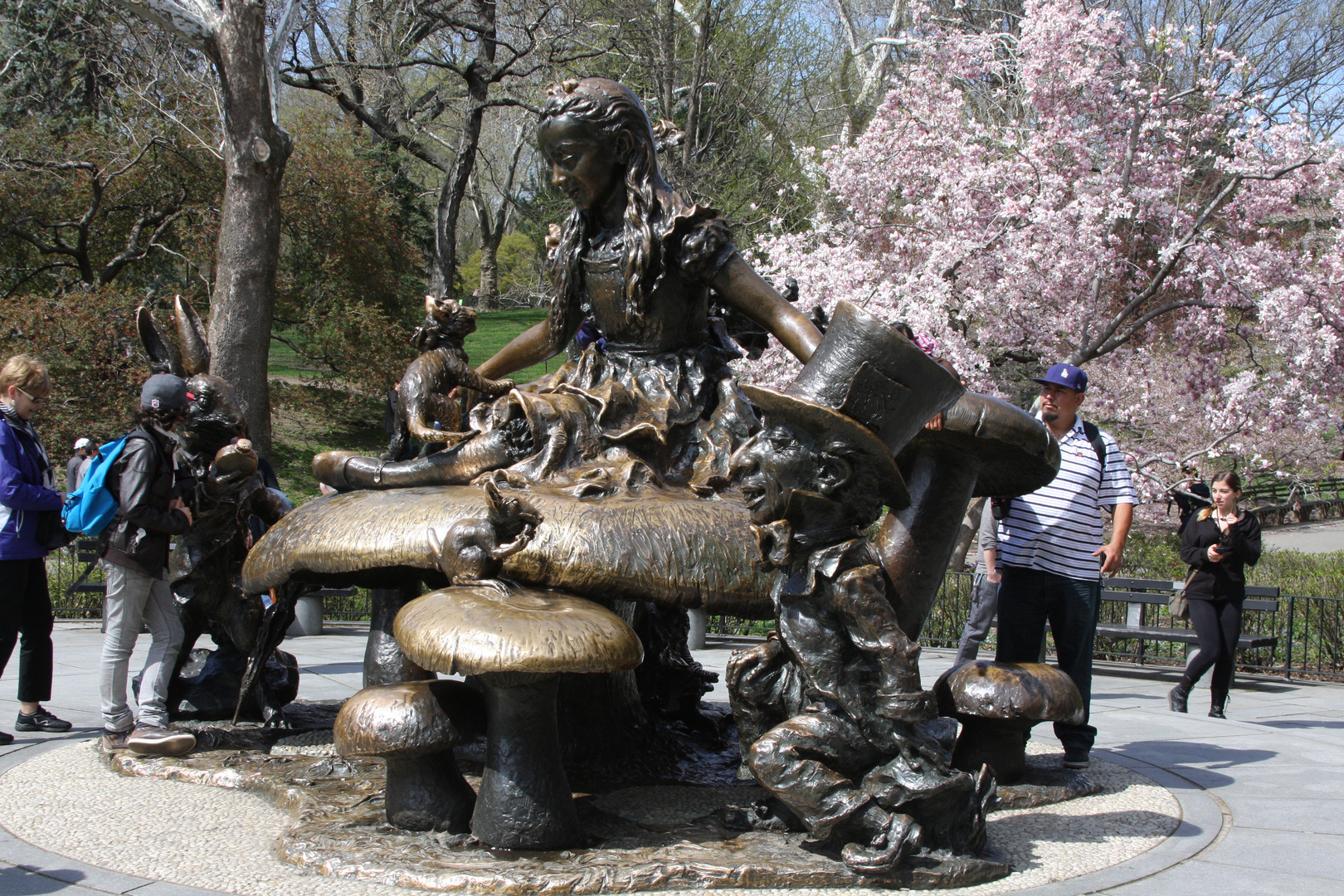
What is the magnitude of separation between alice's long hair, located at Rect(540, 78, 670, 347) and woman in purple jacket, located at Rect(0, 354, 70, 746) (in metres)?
3.20

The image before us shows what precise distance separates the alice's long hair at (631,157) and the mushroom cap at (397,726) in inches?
65.0

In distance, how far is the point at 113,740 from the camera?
4.66 meters

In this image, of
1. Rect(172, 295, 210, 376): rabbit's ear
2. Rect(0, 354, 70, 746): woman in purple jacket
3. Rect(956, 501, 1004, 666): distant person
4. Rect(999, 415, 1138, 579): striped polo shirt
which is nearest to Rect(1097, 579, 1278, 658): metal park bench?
Rect(956, 501, 1004, 666): distant person

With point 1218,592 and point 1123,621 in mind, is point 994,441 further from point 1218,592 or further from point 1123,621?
point 1123,621

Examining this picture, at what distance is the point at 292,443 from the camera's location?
2253cm

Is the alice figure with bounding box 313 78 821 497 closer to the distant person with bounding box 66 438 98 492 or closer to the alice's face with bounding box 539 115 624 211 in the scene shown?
the alice's face with bounding box 539 115 624 211

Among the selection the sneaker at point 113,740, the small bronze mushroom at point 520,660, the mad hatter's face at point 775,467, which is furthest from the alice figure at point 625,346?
the sneaker at point 113,740

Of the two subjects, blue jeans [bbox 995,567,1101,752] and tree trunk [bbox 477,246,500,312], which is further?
tree trunk [bbox 477,246,500,312]

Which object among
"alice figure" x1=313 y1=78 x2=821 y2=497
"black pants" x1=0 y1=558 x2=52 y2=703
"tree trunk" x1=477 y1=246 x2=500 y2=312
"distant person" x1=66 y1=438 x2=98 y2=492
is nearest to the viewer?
"alice figure" x1=313 y1=78 x2=821 y2=497

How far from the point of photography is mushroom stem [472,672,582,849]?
10.2 ft

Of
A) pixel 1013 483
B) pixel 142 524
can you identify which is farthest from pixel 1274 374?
pixel 142 524

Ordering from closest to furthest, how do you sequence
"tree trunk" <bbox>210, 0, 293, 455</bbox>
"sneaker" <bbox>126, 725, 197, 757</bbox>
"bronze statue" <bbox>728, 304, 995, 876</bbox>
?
"bronze statue" <bbox>728, 304, 995, 876</bbox>, "sneaker" <bbox>126, 725, 197, 757</bbox>, "tree trunk" <bbox>210, 0, 293, 455</bbox>

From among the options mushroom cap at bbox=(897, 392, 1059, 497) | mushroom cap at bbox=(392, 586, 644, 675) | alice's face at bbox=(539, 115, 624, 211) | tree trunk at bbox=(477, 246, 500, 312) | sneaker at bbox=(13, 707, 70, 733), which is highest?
tree trunk at bbox=(477, 246, 500, 312)

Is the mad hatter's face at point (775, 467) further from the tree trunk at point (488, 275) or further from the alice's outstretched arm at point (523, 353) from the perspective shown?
the tree trunk at point (488, 275)
